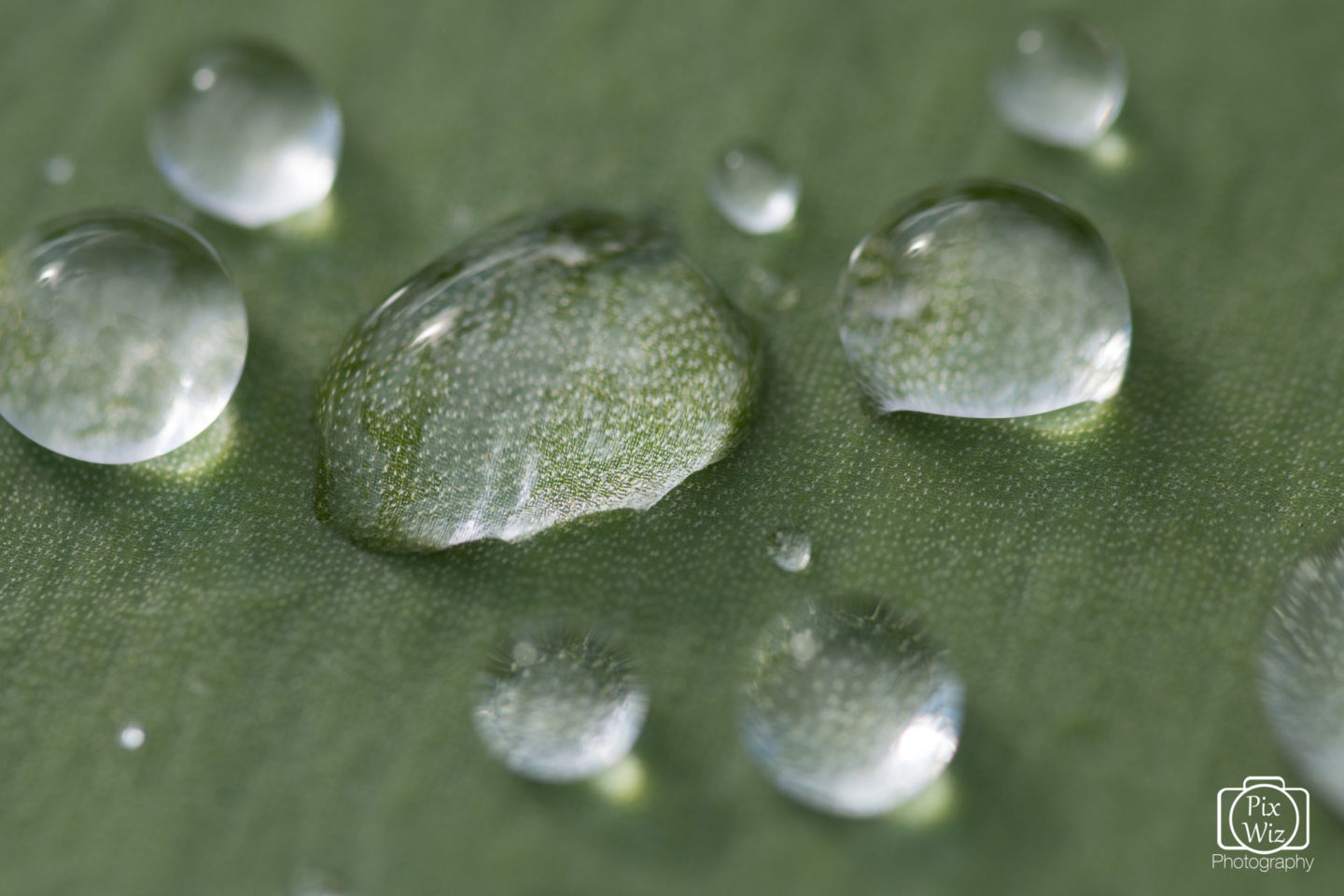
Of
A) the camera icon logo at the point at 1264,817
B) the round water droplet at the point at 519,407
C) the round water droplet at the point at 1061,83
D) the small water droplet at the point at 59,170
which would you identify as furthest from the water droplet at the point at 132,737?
the round water droplet at the point at 1061,83

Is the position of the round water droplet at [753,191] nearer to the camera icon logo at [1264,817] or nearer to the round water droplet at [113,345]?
the round water droplet at [113,345]

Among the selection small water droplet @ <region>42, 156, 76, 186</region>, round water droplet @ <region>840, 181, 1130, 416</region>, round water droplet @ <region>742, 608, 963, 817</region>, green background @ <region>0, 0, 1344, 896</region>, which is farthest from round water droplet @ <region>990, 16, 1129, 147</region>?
small water droplet @ <region>42, 156, 76, 186</region>

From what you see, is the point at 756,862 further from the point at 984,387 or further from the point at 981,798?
the point at 984,387

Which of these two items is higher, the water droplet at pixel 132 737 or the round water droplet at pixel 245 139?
the round water droplet at pixel 245 139

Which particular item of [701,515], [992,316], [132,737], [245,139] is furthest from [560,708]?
[245,139]

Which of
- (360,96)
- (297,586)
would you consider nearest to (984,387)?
(297,586)

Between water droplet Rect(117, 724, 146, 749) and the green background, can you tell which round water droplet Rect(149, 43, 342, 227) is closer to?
the green background

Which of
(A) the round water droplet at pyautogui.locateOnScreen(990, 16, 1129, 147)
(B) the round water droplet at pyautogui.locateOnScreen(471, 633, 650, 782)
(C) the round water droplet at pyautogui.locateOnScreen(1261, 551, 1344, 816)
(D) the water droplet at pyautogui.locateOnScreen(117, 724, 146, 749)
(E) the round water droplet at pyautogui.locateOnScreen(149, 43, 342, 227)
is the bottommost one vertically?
(D) the water droplet at pyautogui.locateOnScreen(117, 724, 146, 749)
